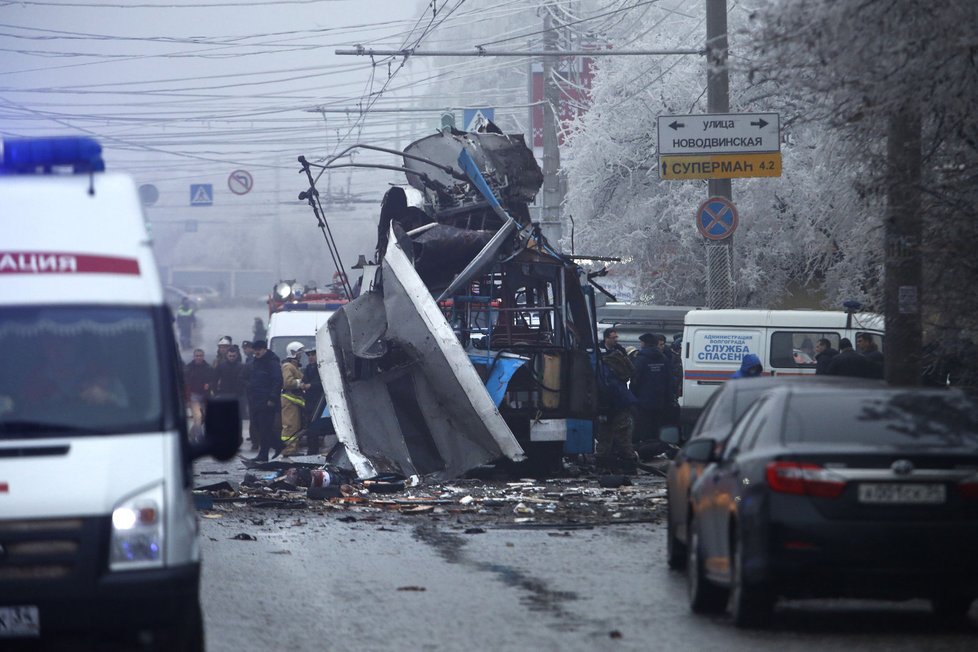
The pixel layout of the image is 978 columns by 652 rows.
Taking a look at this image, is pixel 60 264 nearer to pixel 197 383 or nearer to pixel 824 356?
pixel 824 356

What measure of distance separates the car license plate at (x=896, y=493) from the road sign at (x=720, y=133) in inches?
461

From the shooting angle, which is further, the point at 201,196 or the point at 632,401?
the point at 201,196

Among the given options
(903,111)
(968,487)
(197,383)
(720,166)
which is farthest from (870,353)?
(197,383)

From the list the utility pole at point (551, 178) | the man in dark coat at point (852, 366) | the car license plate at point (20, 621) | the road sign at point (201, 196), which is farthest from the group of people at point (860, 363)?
the road sign at point (201, 196)

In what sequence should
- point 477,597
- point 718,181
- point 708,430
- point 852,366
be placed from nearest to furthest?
1. point 477,597
2. point 708,430
3. point 852,366
4. point 718,181

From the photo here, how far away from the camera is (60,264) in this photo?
690cm

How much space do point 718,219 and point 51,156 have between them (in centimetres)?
1386

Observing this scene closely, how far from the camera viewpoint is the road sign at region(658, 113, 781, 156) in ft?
62.9

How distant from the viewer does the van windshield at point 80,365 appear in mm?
6762

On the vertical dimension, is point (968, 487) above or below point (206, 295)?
above

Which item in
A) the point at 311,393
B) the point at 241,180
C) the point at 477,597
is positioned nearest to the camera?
the point at 477,597

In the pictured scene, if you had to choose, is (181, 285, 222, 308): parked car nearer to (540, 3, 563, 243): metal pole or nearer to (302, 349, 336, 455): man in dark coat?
(540, 3, 563, 243): metal pole

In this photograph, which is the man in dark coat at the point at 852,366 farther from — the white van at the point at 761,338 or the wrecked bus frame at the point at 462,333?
the white van at the point at 761,338

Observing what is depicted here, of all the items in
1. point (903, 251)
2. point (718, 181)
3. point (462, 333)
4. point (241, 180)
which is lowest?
point (462, 333)
